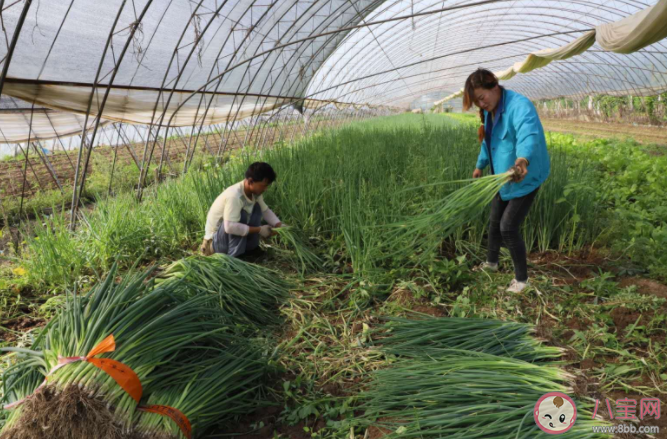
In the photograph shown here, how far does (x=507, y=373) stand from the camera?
1.27m

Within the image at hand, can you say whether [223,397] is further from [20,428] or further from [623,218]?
[623,218]

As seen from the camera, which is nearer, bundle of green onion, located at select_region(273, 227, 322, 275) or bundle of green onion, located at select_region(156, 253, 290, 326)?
bundle of green onion, located at select_region(156, 253, 290, 326)

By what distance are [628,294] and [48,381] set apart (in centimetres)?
243

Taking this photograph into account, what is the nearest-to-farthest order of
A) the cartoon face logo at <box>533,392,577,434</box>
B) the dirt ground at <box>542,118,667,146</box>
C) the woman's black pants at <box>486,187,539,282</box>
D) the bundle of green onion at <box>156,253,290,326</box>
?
the cartoon face logo at <box>533,392,577,434</box>, the bundle of green onion at <box>156,253,290,326</box>, the woman's black pants at <box>486,187,539,282</box>, the dirt ground at <box>542,118,667,146</box>

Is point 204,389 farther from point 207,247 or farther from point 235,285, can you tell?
point 207,247

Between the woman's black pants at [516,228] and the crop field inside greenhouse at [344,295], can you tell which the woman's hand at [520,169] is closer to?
the crop field inside greenhouse at [344,295]

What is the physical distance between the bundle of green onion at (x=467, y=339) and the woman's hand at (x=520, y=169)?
686 millimetres

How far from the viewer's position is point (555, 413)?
3.78ft

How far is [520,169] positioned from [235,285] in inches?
60.6

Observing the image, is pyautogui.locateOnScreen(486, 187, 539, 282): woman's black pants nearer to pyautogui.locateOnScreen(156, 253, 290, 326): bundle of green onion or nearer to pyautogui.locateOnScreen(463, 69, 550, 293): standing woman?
pyautogui.locateOnScreen(463, 69, 550, 293): standing woman

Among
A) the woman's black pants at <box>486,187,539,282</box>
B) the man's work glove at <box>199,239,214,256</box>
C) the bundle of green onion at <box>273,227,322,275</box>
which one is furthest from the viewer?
the man's work glove at <box>199,239,214,256</box>

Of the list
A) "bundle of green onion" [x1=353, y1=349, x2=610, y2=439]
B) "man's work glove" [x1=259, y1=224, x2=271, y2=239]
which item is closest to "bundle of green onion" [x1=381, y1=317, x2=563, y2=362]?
"bundle of green onion" [x1=353, y1=349, x2=610, y2=439]

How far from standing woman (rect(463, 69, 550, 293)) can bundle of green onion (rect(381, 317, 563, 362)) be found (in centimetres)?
60

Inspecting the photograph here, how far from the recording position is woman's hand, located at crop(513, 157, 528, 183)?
1.80 metres
